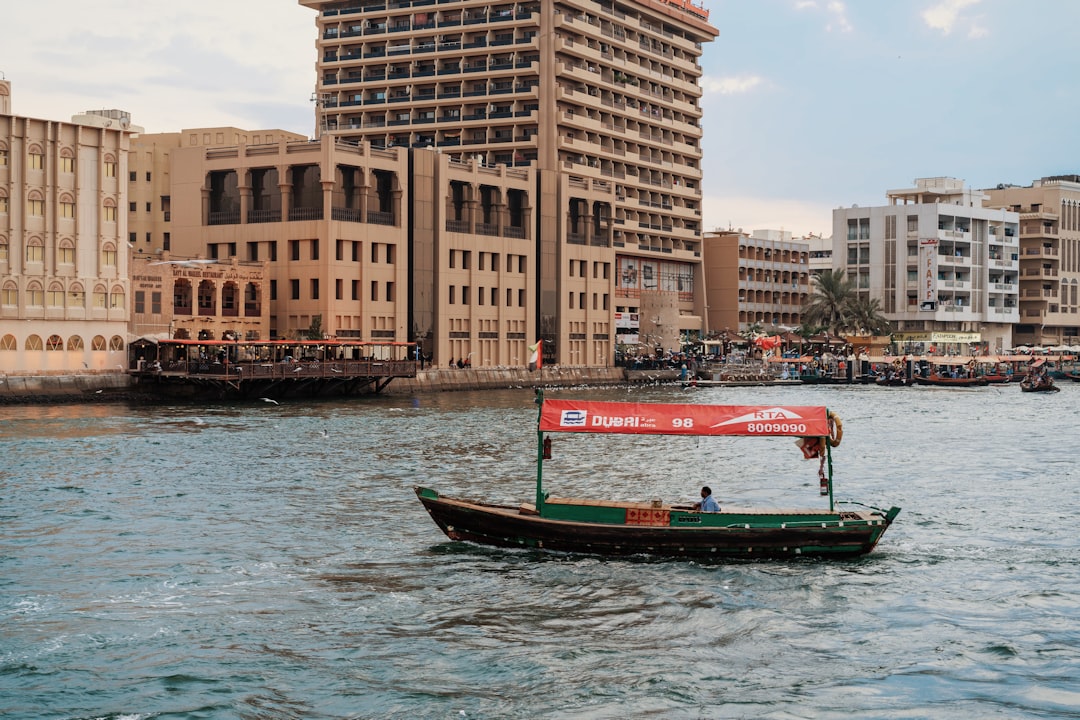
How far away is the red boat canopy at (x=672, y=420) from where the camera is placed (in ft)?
105

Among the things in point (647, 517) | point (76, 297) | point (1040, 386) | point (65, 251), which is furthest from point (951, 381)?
point (647, 517)

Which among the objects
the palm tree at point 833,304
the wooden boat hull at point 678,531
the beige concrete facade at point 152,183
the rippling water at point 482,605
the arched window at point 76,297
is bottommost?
the rippling water at point 482,605

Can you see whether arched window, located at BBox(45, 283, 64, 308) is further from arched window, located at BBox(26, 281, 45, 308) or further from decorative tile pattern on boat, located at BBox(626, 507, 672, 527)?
decorative tile pattern on boat, located at BBox(626, 507, 672, 527)

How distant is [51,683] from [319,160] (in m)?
89.5

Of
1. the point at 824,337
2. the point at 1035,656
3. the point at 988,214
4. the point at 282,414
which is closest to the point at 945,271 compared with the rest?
the point at 988,214

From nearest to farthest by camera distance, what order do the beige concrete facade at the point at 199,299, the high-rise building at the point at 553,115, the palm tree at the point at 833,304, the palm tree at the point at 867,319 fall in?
1. the beige concrete facade at the point at 199,299
2. the high-rise building at the point at 553,115
3. the palm tree at the point at 833,304
4. the palm tree at the point at 867,319

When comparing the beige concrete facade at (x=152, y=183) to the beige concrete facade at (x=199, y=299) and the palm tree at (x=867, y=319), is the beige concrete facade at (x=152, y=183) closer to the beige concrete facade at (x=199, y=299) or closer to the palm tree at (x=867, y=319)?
the beige concrete facade at (x=199, y=299)

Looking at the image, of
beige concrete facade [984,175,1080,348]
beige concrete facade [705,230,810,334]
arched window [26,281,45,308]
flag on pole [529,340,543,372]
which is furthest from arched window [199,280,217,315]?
beige concrete facade [984,175,1080,348]

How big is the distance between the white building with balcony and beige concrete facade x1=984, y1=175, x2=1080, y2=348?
7.39 m

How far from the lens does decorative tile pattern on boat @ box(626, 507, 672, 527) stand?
3127 centimetres

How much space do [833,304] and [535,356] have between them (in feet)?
156

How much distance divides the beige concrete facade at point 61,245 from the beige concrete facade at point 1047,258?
445 feet

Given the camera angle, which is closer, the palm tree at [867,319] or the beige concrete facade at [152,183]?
the beige concrete facade at [152,183]

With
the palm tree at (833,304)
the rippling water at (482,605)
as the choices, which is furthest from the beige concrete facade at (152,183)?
the rippling water at (482,605)
